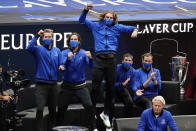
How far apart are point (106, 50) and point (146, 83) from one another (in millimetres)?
1226

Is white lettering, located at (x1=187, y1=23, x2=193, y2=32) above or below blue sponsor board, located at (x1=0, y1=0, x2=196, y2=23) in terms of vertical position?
below

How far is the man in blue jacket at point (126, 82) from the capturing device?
27.9 ft

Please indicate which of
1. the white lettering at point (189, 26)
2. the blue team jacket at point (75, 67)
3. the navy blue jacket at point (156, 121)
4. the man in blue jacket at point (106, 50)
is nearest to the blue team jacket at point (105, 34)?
the man in blue jacket at point (106, 50)

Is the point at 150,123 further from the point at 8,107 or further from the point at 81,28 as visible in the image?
the point at 81,28

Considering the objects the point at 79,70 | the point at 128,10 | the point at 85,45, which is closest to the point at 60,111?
the point at 79,70

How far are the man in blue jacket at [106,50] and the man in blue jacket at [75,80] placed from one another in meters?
0.16

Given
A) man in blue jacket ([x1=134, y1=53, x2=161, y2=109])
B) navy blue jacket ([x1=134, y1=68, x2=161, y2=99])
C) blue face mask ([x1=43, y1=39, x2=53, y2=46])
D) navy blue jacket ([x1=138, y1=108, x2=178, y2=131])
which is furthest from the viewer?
navy blue jacket ([x1=134, y1=68, x2=161, y2=99])

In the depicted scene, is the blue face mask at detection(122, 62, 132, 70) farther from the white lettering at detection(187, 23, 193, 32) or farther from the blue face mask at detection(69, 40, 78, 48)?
the white lettering at detection(187, 23, 193, 32)

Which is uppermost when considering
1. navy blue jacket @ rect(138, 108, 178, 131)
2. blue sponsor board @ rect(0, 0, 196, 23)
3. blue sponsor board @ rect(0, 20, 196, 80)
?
blue sponsor board @ rect(0, 0, 196, 23)

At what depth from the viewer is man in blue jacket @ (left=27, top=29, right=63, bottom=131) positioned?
7.32 metres

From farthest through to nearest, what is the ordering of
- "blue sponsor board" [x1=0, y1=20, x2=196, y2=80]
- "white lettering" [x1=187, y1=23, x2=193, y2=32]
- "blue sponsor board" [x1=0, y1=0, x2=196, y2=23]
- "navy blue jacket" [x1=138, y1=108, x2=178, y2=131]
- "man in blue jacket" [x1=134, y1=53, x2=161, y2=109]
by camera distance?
1. "white lettering" [x1=187, y1=23, x2=193, y2=32]
2. "blue sponsor board" [x1=0, y1=0, x2=196, y2=23]
3. "blue sponsor board" [x1=0, y1=20, x2=196, y2=80]
4. "man in blue jacket" [x1=134, y1=53, x2=161, y2=109]
5. "navy blue jacket" [x1=138, y1=108, x2=178, y2=131]

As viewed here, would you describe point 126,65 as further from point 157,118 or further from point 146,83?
point 157,118

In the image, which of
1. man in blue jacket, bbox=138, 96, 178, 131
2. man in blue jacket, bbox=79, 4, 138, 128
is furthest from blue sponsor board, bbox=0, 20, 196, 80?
man in blue jacket, bbox=138, 96, 178, 131

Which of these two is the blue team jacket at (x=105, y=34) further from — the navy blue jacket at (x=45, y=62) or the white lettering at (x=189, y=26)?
the white lettering at (x=189, y=26)
